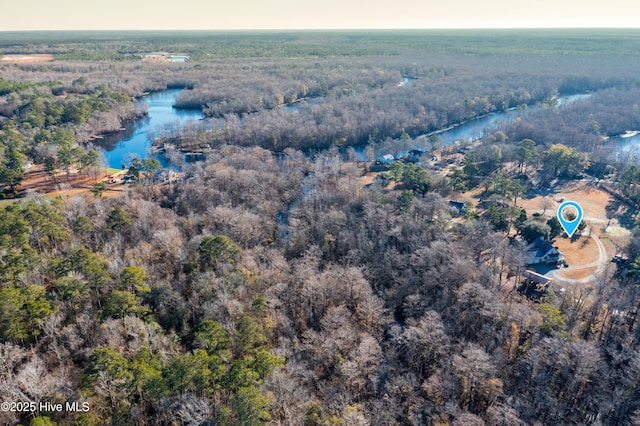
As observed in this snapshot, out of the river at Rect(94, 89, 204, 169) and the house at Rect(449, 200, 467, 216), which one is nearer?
the house at Rect(449, 200, 467, 216)

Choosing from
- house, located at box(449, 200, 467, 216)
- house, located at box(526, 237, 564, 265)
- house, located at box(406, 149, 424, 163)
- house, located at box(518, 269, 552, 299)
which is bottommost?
house, located at box(518, 269, 552, 299)

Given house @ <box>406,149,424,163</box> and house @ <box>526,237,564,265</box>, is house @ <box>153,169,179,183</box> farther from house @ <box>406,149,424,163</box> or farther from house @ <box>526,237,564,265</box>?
house @ <box>526,237,564,265</box>

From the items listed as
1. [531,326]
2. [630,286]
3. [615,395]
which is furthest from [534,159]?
[615,395]

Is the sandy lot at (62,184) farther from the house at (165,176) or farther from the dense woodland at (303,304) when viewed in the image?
the house at (165,176)

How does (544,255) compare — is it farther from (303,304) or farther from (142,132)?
(142,132)

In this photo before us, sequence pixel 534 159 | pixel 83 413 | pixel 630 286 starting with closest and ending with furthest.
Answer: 1. pixel 83 413
2. pixel 630 286
3. pixel 534 159

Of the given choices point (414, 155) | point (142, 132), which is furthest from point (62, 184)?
point (414, 155)

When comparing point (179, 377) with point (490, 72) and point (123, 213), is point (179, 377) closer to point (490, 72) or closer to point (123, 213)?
point (123, 213)

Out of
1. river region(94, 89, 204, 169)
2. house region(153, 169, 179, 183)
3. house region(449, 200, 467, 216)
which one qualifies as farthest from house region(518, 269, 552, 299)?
river region(94, 89, 204, 169)
